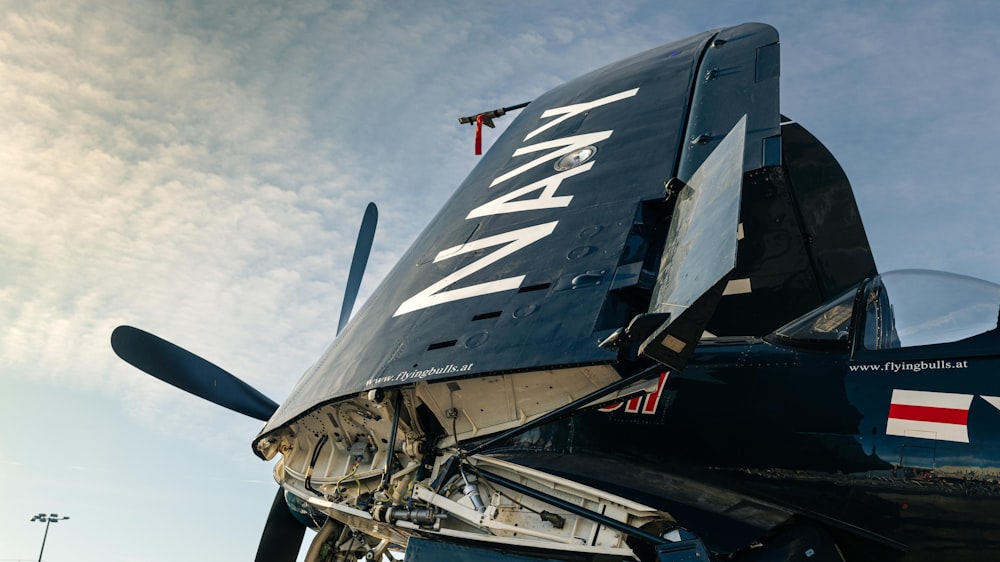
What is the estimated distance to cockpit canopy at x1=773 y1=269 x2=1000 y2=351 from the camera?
7.53 meters

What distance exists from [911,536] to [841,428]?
1.01m

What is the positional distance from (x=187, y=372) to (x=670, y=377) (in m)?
9.05

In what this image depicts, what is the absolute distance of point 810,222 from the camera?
38.1ft

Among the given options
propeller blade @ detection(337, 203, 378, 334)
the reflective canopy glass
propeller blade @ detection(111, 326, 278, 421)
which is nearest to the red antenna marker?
propeller blade @ detection(337, 203, 378, 334)

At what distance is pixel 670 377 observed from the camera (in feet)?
28.3

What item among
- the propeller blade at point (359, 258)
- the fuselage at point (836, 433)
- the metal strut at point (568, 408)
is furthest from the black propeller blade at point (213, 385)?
the fuselage at point (836, 433)

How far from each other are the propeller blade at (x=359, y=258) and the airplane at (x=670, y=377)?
229 inches

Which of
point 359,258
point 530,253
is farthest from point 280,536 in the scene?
point 530,253

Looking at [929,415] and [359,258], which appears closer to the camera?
[929,415]

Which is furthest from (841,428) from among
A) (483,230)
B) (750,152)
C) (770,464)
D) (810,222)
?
(483,230)

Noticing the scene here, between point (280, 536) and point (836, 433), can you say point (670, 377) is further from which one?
point (280, 536)

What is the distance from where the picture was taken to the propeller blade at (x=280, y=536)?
14266 mm

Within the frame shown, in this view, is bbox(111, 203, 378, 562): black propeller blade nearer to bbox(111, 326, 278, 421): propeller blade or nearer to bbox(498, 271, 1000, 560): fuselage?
bbox(111, 326, 278, 421): propeller blade

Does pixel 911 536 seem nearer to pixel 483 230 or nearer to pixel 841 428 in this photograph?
pixel 841 428
